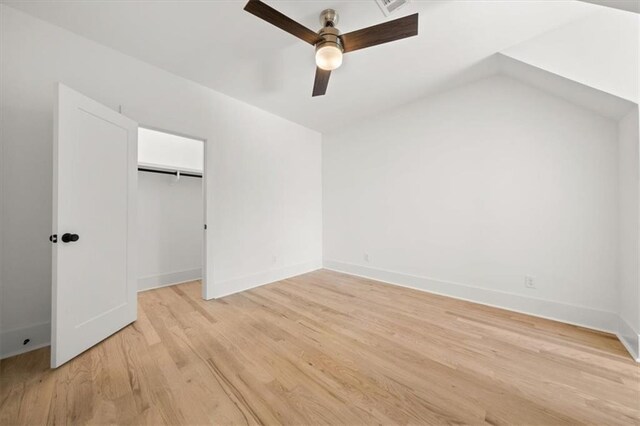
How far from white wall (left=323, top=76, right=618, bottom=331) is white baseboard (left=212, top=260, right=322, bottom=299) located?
95cm

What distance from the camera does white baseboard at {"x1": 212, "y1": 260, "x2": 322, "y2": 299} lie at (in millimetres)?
2930

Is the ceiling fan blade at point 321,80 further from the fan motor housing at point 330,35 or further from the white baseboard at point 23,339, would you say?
the white baseboard at point 23,339

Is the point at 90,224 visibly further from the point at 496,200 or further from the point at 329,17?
the point at 496,200

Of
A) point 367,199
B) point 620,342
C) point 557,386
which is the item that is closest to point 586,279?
point 620,342

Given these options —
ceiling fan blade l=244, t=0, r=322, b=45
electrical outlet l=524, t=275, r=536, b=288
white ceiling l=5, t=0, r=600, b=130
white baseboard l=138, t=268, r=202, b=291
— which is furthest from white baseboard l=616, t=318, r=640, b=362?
white baseboard l=138, t=268, r=202, b=291

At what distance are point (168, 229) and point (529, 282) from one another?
479cm

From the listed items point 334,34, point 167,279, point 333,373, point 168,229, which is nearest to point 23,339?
point 167,279

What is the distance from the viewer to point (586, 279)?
2.18 m

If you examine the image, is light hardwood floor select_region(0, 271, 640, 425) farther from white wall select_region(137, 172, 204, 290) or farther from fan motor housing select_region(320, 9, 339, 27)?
fan motor housing select_region(320, 9, 339, 27)

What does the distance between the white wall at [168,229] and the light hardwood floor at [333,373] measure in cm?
110

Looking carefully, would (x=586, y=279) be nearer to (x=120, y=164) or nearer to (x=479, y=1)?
(x=479, y=1)

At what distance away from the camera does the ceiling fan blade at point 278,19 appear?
1378 mm

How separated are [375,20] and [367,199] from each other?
245 cm

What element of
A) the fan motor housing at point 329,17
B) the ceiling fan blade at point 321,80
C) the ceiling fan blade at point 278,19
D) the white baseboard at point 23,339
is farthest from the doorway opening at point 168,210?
the fan motor housing at point 329,17
